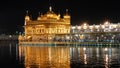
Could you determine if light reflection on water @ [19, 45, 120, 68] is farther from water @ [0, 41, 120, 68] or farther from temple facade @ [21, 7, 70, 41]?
temple facade @ [21, 7, 70, 41]

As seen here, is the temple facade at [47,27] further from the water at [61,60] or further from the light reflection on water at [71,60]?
the light reflection on water at [71,60]

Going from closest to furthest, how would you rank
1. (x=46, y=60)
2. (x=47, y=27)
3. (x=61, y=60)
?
1. (x=61, y=60)
2. (x=46, y=60)
3. (x=47, y=27)

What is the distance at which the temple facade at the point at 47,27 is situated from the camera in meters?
104

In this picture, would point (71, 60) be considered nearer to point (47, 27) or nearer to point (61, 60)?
point (61, 60)

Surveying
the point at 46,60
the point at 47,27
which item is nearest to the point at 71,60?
the point at 46,60

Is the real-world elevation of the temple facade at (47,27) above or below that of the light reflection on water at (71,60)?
above

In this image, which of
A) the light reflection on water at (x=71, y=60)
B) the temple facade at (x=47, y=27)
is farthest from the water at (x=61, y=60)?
the temple facade at (x=47, y=27)

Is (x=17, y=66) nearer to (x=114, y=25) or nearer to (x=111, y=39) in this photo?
(x=111, y=39)

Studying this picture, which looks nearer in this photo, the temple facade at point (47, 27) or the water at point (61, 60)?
the water at point (61, 60)

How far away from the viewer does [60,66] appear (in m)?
36.8

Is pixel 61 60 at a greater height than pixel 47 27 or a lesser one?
lesser

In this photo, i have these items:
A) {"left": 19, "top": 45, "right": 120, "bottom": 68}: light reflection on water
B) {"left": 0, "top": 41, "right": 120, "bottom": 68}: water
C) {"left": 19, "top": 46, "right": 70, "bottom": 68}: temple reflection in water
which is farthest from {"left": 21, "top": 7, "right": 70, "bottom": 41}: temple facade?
{"left": 19, "top": 45, "right": 120, "bottom": 68}: light reflection on water

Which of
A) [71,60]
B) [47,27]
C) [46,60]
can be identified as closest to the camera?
[46,60]

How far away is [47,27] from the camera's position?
104 meters
